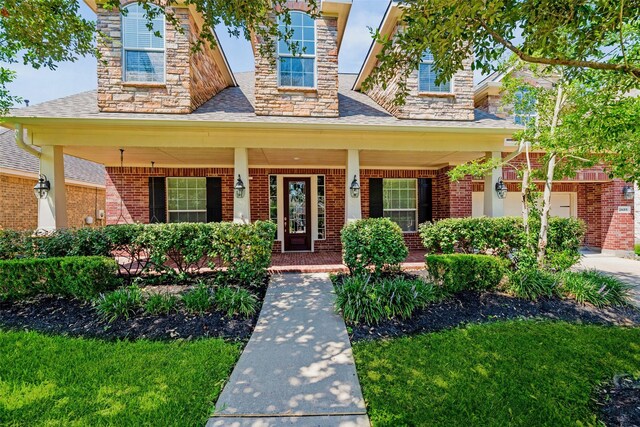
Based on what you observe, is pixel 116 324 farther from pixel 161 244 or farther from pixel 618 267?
pixel 618 267

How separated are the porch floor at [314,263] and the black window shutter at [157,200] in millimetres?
3923

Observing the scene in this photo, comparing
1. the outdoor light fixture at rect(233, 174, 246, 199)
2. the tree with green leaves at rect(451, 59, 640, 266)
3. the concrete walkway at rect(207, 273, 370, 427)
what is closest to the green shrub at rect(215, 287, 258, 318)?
the concrete walkway at rect(207, 273, 370, 427)

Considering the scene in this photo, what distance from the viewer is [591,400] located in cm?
258

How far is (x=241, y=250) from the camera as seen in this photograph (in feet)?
18.3

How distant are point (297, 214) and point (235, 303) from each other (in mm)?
5701

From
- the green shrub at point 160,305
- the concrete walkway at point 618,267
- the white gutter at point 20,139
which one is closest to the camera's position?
the green shrub at point 160,305

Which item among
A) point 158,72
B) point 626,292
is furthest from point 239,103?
point 626,292

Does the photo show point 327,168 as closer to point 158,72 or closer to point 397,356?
point 158,72

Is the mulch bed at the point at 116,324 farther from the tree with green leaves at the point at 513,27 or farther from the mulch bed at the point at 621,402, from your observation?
the tree with green leaves at the point at 513,27

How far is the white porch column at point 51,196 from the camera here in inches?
235

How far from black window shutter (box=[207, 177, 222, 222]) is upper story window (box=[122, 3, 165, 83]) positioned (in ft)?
11.8

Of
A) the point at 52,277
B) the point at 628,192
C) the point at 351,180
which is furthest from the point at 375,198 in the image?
the point at 52,277

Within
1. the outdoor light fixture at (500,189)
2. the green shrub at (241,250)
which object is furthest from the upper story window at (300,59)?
the outdoor light fixture at (500,189)

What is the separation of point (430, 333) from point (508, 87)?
203 inches
